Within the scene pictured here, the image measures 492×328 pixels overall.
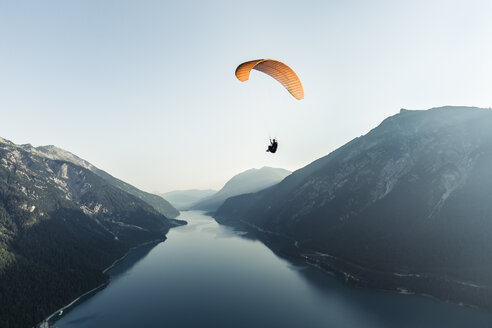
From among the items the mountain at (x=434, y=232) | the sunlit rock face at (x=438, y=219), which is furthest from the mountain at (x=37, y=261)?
the sunlit rock face at (x=438, y=219)

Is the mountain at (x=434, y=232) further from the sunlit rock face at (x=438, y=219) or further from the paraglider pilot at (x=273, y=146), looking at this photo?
the paraglider pilot at (x=273, y=146)

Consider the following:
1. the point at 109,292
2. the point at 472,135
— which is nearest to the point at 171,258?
the point at 109,292

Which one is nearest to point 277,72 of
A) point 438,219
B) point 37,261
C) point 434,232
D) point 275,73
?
point 275,73

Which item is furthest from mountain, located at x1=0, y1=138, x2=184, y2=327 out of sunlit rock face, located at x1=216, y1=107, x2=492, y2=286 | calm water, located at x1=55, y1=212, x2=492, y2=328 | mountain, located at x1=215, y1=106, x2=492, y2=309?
sunlit rock face, located at x1=216, y1=107, x2=492, y2=286

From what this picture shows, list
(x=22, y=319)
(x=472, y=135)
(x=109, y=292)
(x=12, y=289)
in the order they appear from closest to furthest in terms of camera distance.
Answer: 1. (x=22, y=319)
2. (x=12, y=289)
3. (x=109, y=292)
4. (x=472, y=135)

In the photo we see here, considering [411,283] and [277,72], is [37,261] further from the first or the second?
[411,283]

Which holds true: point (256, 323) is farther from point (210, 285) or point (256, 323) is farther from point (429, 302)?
point (429, 302)

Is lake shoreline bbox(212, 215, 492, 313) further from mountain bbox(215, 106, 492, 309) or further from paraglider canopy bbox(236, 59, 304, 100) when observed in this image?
paraglider canopy bbox(236, 59, 304, 100)
